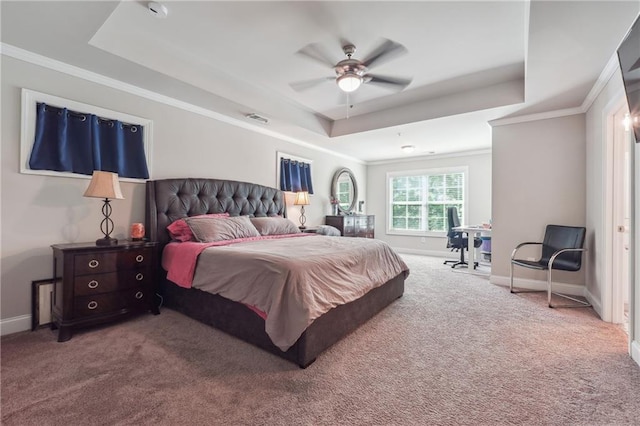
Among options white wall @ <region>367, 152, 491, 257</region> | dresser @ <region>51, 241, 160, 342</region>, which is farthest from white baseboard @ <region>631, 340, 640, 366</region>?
white wall @ <region>367, 152, 491, 257</region>

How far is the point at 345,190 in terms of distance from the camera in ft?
22.1

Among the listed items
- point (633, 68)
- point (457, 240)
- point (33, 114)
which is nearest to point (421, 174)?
point (457, 240)

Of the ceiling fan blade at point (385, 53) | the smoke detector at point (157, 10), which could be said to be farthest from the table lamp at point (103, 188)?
the ceiling fan blade at point (385, 53)

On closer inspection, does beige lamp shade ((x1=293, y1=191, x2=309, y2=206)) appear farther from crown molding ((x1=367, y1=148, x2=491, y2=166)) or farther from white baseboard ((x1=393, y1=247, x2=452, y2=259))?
white baseboard ((x1=393, y1=247, x2=452, y2=259))

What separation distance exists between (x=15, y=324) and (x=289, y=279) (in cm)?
252

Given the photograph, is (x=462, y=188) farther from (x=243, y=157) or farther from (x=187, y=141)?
(x=187, y=141)


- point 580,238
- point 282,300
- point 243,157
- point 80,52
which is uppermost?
point 80,52

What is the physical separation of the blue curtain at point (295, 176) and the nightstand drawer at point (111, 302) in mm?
2785

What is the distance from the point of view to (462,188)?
6512mm

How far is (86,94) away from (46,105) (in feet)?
1.20

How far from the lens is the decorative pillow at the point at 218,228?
3062mm

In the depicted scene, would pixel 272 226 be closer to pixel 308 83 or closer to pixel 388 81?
pixel 308 83

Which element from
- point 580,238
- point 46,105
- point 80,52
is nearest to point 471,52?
point 580,238

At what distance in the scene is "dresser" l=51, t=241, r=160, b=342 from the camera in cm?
232
